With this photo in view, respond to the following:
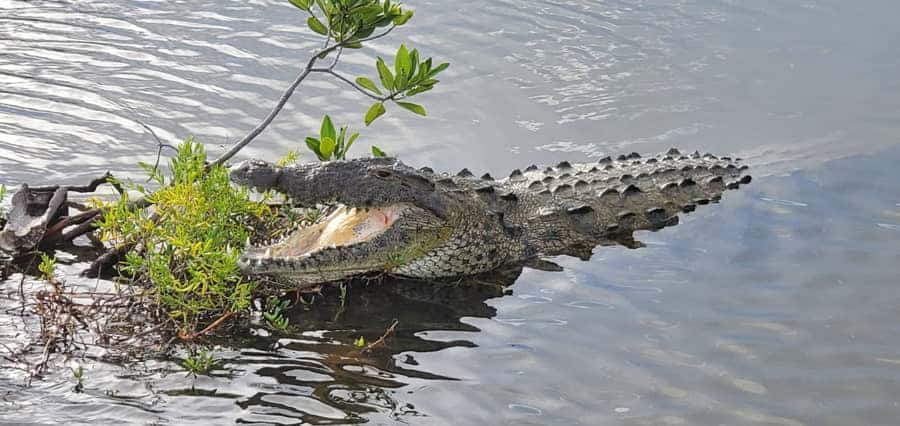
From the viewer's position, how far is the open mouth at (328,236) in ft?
18.6

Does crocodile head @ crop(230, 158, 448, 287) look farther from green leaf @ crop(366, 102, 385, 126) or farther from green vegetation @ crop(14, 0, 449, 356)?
green leaf @ crop(366, 102, 385, 126)

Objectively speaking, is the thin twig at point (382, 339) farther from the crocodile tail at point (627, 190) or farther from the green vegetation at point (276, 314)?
the crocodile tail at point (627, 190)

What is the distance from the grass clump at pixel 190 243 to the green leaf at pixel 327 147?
0.55m

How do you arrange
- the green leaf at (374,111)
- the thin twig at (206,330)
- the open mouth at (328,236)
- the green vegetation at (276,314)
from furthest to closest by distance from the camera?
the green leaf at (374,111) < the open mouth at (328,236) < the green vegetation at (276,314) < the thin twig at (206,330)

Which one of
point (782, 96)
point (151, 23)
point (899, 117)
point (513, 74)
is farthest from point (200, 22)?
point (899, 117)

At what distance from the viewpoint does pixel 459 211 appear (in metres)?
6.40

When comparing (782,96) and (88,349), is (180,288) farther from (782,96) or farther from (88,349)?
(782,96)

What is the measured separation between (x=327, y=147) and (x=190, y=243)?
123 cm

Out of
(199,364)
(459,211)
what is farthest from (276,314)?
(459,211)

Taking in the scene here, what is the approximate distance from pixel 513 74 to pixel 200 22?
3.44 metres

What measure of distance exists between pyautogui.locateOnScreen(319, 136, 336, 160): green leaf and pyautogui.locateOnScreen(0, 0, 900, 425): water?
92 cm

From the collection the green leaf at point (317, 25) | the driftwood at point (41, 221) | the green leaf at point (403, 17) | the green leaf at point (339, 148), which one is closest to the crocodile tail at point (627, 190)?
the green leaf at point (339, 148)

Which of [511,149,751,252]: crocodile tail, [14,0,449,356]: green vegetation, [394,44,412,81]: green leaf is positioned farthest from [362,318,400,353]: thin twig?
[511,149,751,252]: crocodile tail

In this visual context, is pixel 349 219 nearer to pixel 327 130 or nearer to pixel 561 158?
pixel 327 130
